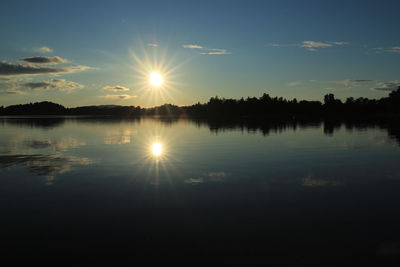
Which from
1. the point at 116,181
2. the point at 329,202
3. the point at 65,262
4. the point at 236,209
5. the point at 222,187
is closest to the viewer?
the point at 65,262

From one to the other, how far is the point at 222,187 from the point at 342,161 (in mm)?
14841

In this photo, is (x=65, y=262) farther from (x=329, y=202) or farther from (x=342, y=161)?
(x=342, y=161)

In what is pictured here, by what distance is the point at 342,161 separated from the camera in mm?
28031

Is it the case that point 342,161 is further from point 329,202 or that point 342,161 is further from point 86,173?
point 86,173

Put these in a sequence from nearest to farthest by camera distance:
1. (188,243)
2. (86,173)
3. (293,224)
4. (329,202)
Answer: (188,243), (293,224), (329,202), (86,173)

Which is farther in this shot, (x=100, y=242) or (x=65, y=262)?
(x=100, y=242)

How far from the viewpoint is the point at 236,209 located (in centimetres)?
1471

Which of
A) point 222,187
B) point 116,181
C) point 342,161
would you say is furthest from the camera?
point 342,161

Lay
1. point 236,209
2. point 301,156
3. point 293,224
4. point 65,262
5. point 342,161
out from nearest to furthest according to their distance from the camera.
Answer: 1. point 65,262
2. point 293,224
3. point 236,209
4. point 342,161
5. point 301,156

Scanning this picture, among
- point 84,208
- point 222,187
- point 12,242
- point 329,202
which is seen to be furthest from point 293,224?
point 12,242

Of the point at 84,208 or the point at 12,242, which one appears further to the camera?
the point at 84,208

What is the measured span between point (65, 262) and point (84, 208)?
18.0 feet

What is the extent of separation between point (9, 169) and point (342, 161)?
28575 mm

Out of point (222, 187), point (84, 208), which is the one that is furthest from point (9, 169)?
point (222, 187)
